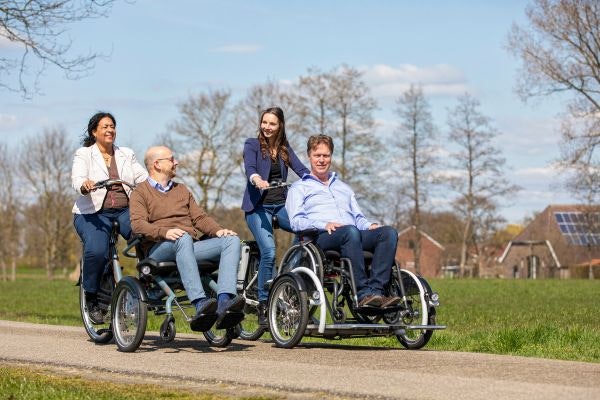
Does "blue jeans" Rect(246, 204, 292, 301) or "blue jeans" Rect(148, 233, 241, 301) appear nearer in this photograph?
"blue jeans" Rect(148, 233, 241, 301)

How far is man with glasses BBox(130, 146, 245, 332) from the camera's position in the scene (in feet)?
27.3

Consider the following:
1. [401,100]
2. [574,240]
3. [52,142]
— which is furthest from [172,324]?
[574,240]

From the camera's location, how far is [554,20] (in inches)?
1586

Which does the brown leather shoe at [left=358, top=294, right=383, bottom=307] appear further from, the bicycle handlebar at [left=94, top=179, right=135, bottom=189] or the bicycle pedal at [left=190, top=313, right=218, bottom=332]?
the bicycle handlebar at [left=94, top=179, right=135, bottom=189]

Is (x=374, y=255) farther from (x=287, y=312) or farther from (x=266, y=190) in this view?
(x=266, y=190)

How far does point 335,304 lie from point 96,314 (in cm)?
237

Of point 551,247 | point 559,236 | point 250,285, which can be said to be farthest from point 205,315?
point 551,247

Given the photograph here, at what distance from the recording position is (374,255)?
8352 millimetres

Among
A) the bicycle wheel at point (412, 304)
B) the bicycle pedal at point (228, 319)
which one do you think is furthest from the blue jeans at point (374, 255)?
the bicycle pedal at point (228, 319)

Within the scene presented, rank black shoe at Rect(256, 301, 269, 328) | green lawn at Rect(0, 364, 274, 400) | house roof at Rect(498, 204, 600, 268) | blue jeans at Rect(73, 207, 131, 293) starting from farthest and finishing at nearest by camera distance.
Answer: house roof at Rect(498, 204, 600, 268) → blue jeans at Rect(73, 207, 131, 293) → black shoe at Rect(256, 301, 269, 328) → green lawn at Rect(0, 364, 274, 400)

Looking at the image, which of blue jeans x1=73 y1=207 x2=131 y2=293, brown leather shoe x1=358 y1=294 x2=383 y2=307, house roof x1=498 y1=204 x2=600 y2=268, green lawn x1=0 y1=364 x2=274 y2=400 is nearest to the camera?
green lawn x1=0 y1=364 x2=274 y2=400

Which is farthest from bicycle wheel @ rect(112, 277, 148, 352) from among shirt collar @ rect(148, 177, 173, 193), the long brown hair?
the long brown hair

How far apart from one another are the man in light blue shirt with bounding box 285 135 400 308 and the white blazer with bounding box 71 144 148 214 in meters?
1.56

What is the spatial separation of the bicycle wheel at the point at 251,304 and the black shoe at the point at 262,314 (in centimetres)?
12
